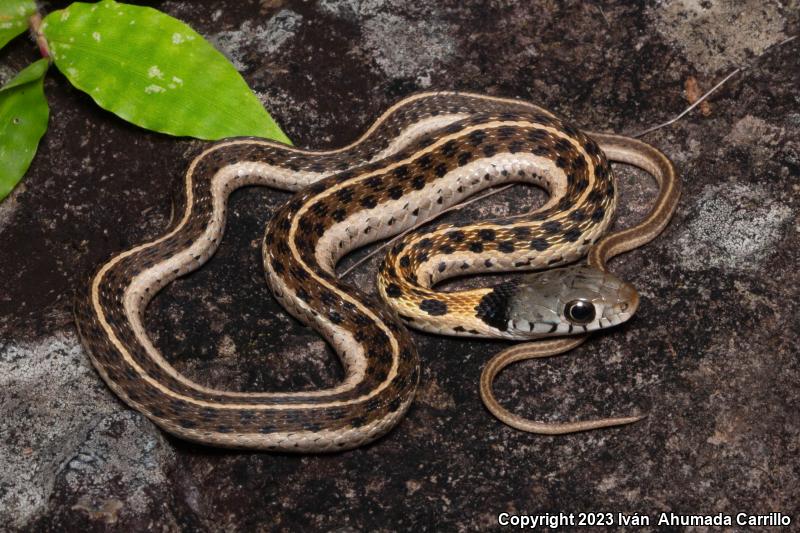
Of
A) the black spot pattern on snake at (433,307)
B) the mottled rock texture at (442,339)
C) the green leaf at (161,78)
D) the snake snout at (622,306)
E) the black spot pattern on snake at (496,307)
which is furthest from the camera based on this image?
the green leaf at (161,78)

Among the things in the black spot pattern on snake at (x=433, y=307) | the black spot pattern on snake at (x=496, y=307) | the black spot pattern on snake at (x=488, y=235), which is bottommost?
the black spot pattern on snake at (x=433, y=307)

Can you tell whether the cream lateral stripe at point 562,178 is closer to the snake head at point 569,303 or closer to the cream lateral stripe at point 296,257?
the cream lateral stripe at point 296,257

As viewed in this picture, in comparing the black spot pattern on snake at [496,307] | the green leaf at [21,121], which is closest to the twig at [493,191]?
the black spot pattern on snake at [496,307]

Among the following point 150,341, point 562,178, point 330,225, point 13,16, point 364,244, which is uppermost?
point 13,16

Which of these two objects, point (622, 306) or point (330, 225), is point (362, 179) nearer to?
point (330, 225)

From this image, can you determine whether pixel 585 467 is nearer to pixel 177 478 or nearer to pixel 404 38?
pixel 177 478

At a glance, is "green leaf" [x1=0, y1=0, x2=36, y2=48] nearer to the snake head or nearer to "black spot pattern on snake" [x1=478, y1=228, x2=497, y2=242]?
"black spot pattern on snake" [x1=478, y1=228, x2=497, y2=242]

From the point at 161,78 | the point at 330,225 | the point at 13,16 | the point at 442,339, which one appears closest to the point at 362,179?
the point at 330,225
